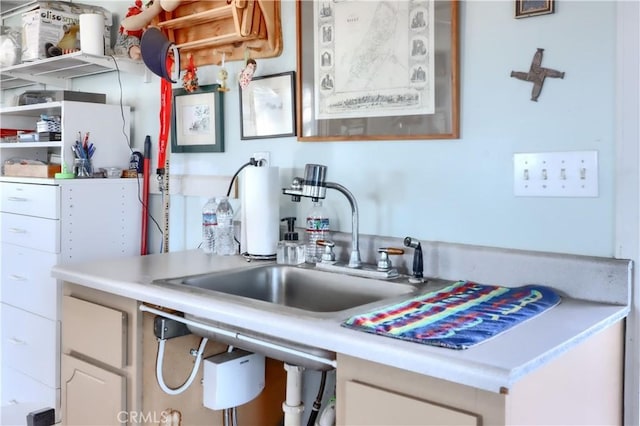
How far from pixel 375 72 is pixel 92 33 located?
1408mm

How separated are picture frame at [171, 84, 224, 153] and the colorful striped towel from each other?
1217 millimetres

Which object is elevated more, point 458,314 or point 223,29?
point 223,29

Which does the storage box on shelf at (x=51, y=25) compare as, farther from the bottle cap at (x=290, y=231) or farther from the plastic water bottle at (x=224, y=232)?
the bottle cap at (x=290, y=231)

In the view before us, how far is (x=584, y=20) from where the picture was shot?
4.81ft

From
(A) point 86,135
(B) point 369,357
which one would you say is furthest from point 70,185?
(B) point 369,357

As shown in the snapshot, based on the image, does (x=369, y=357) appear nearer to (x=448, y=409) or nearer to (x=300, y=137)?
(x=448, y=409)

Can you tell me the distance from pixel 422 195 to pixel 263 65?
812 mm

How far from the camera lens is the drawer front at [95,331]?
1.68 metres

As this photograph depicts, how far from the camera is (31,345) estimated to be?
2.51 metres

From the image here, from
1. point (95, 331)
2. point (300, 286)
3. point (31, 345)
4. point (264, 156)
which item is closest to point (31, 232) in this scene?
point (31, 345)

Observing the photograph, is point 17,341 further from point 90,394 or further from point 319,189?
point 319,189

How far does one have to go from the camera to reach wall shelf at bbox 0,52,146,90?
2608 mm

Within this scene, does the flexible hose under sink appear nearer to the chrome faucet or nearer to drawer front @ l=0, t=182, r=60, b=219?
the chrome faucet

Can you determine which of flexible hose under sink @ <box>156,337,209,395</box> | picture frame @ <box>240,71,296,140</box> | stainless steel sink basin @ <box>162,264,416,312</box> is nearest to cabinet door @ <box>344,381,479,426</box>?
stainless steel sink basin @ <box>162,264,416,312</box>
